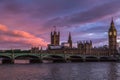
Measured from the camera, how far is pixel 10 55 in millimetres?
185875

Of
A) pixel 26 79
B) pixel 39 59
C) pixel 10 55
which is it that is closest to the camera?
pixel 26 79

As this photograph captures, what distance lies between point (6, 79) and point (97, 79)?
62.3 ft

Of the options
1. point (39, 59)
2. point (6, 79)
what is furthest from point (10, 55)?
point (6, 79)

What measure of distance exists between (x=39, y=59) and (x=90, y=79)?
132 metres

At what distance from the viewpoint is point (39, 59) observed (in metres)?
198


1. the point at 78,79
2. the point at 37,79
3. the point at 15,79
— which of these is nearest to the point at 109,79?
the point at 78,79

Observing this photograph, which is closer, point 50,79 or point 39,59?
point 50,79

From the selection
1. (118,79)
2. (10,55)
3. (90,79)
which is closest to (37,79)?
(90,79)

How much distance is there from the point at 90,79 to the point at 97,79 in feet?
4.96

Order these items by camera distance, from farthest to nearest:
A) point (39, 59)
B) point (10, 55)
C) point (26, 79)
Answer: point (39, 59)
point (10, 55)
point (26, 79)

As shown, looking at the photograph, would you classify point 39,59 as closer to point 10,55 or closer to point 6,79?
point 10,55

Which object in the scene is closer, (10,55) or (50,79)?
(50,79)

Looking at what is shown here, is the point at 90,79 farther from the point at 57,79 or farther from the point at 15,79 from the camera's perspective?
the point at 15,79

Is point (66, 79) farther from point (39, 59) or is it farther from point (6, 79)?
point (39, 59)
